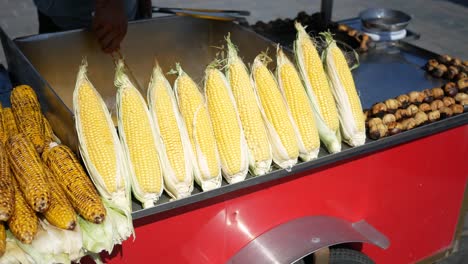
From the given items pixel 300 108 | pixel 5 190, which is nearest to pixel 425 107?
pixel 300 108

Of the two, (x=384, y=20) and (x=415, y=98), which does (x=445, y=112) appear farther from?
(x=384, y=20)

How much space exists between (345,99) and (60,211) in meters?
1.26

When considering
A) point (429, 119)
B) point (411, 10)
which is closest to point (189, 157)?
point (429, 119)

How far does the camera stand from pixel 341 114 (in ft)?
6.98

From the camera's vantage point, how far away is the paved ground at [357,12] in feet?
22.2

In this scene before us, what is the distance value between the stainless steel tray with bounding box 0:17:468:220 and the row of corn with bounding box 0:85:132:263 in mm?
191

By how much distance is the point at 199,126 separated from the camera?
1.90 meters

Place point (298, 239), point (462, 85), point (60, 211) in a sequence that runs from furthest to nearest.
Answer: point (462, 85)
point (298, 239)
point (60, 211)

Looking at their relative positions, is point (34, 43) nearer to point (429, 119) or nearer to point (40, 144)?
point (40, 144)

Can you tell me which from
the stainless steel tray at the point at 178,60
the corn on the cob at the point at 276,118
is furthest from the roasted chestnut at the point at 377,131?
the corn on the cob at the point at 276,118

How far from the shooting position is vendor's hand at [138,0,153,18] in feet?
12.8

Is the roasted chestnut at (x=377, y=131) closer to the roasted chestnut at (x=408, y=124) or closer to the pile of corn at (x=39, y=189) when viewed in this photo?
the roasted chestnut at (x=408, y=124)

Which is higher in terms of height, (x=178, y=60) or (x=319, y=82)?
(x=319, y=82)

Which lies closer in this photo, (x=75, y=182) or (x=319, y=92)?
A: (x=75, y=182)
